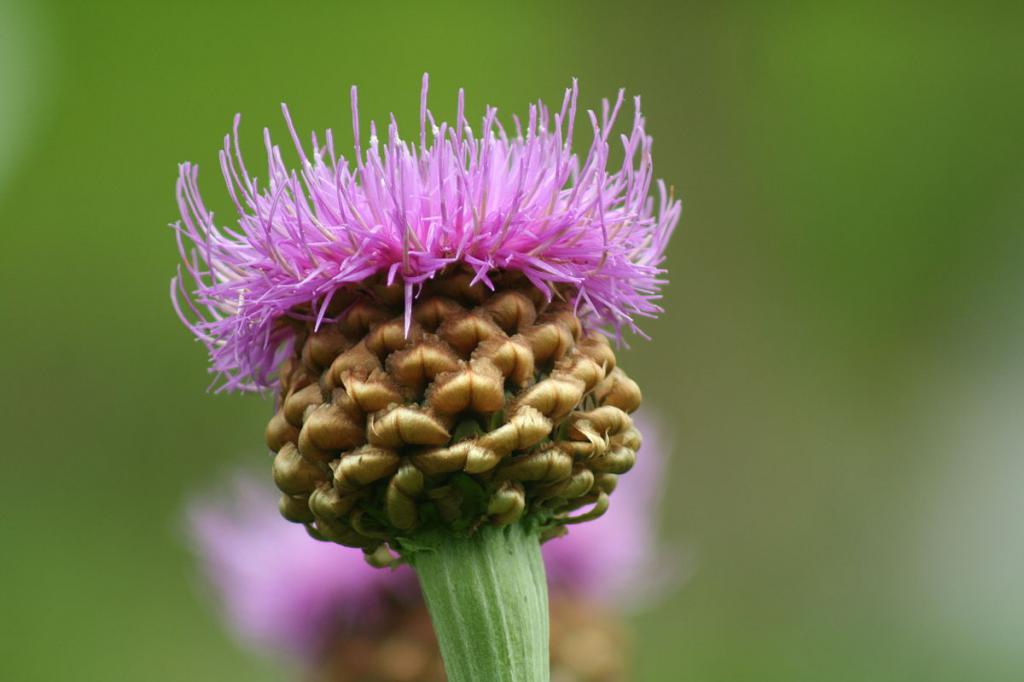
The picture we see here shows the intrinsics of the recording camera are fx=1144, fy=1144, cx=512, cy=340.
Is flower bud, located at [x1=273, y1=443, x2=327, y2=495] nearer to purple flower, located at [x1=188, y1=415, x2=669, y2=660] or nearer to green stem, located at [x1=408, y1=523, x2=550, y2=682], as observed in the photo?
green stem, located at [x1=408, y1=523, x2=550, y2=682]

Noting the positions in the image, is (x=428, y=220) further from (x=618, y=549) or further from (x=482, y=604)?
(x=618, y=549)

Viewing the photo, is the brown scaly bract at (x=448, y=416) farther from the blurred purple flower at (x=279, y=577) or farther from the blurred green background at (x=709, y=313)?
the blurred green background at (x=709, y=313)

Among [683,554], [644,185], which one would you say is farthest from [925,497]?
[644,185]

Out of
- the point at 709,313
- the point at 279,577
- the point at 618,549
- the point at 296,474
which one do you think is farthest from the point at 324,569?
the point at 709,313

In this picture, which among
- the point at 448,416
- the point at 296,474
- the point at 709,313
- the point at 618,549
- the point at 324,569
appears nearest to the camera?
the point at 448,416

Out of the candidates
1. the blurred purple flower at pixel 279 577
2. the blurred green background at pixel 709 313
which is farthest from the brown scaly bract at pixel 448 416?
the blurred green background at pixel 709 313

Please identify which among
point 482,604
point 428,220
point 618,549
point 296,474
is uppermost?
point 428,220

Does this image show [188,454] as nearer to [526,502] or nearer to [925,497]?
[925,497]

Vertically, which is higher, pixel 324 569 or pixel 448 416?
pixel 448 416

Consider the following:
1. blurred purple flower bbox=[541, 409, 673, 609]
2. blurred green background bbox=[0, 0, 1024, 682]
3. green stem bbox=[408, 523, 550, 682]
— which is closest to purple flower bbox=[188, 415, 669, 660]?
blurred purple flower bbox=[541, 409, 673, 609]
